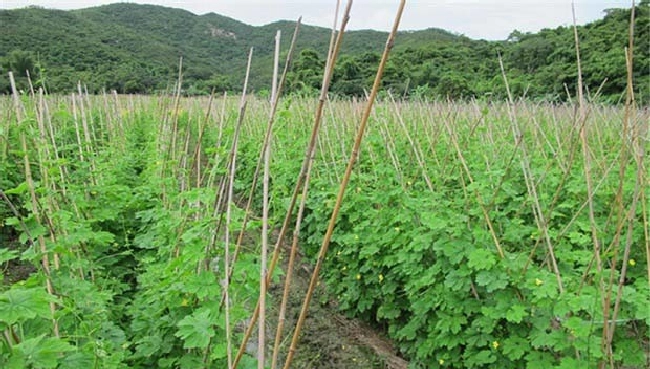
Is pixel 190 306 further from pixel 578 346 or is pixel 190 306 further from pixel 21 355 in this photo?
pixel 578 346

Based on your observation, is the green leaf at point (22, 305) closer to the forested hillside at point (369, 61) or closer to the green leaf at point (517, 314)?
the green leaf at point (517, 314)

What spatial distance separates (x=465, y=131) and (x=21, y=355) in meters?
6.04

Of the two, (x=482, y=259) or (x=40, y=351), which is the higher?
(x=40, y=351)

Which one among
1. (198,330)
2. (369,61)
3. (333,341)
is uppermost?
(369,61)

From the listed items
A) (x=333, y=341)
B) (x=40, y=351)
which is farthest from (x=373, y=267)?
(x=40, y=351)

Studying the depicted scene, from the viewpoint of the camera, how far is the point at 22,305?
1153 millimetres

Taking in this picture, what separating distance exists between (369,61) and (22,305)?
3250 cm

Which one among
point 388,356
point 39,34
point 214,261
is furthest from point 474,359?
point 39,34

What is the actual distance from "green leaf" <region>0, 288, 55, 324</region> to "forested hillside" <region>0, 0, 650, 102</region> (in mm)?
6946

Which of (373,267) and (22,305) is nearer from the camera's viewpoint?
(22,305)

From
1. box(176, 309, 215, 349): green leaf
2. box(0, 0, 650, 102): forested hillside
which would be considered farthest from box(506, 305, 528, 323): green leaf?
box(0, 0, 650, 102): forested hillside

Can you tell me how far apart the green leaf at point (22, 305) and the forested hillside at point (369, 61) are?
6.95 metres

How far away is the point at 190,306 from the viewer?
202 centimetres

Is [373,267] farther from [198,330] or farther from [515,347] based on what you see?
[198,330]
